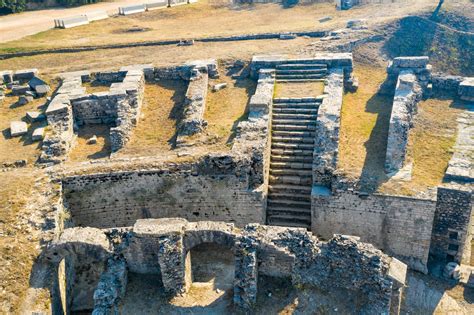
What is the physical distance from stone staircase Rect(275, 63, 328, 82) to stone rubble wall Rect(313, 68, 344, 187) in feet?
6.86

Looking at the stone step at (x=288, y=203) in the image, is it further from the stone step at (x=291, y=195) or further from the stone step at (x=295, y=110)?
the stone step at (x=295, y=110)

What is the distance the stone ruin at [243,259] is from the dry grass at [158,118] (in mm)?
4515

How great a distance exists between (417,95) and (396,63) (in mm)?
2005

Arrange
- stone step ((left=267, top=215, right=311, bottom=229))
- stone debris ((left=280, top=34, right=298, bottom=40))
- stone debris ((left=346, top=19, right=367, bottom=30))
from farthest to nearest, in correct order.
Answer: stone debris ((left=280, top=34, right=298, bottom=40)) → stone debris ((left=346, top=19, right=367, bottom=30)) → stone step ((left=267, top=215, right=311, bottom=229))

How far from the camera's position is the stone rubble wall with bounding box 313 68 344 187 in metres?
14.7

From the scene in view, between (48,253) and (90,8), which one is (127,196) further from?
(90,8)

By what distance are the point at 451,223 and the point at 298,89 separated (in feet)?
25.5

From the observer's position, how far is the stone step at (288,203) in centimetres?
1537

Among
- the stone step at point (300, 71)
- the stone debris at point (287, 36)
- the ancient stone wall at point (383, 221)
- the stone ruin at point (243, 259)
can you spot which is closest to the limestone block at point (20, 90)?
the stone ruin at point (243, 259)

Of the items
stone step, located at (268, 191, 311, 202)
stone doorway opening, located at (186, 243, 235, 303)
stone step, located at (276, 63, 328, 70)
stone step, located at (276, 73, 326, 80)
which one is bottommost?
stone doorway opening, located at (186, 243, 235, 303)

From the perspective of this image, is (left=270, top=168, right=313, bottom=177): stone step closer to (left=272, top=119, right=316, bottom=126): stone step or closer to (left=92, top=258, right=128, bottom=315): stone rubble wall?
(left=272, top=119, right=316, bottom=126): stone step

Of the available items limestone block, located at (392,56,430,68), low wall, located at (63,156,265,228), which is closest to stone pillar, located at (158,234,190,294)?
low wall, located at (63,156,265,228)

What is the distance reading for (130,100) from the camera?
59.5ft

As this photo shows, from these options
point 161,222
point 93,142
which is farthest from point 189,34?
point 161,222
